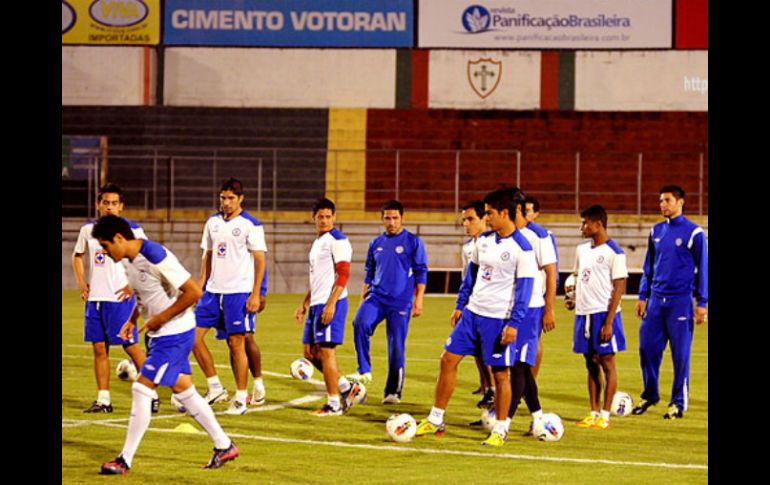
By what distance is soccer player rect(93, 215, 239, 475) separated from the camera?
10.0 metres

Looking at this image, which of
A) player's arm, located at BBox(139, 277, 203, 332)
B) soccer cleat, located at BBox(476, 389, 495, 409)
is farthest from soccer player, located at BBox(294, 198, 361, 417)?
player's arm, located at BBox(139, 277, 203, 332)

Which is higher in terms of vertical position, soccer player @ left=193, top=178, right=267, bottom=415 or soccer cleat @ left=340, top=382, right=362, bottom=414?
soccer player @ left=193, top=178, right=267, bottom=415

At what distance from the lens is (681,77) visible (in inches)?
1601

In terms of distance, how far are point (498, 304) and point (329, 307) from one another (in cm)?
234

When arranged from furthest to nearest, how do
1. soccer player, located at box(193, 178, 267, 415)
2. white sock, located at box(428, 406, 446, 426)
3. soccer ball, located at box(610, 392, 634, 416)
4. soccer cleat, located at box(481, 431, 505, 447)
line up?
soccer player, located at box(193, 178, 267, 415)
soccer ball, located at box(610, 392, 634, 416)
white sock, located at box(428, 406, 446, 426)
soccer cleat, located at box(481, 431, 505, 447)

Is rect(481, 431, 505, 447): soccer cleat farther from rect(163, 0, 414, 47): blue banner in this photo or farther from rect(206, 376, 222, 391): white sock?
rect(163, 0, 414, 47): blue banner

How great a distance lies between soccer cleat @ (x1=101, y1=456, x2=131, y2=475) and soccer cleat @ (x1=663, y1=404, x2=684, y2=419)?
6013 millimetres

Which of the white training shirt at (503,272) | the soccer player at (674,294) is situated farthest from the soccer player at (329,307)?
the soccer player at (674,294)

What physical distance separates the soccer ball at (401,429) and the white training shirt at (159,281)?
2.17m

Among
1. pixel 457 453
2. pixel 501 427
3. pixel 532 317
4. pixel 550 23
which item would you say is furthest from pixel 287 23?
pixel 457 453

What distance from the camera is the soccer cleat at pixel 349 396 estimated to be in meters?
13.8

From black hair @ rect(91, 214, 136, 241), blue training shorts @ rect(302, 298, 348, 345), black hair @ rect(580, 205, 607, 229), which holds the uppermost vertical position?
black hair @ rect(580, 205, 607, 229)

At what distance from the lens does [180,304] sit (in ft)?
33.5
